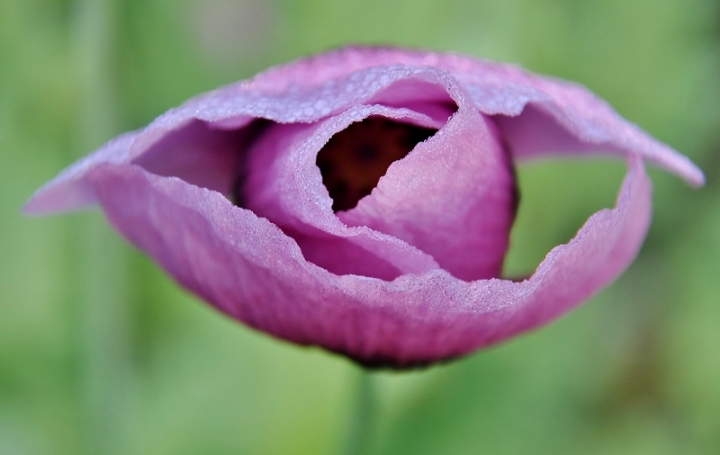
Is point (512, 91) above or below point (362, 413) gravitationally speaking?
above

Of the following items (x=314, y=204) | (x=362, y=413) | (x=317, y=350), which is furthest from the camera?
(x=317, y=350)

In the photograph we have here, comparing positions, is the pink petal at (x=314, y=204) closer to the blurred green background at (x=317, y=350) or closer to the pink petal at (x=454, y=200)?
the pink petal at (x=454, y=200)

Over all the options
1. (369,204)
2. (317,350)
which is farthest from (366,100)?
(317,350)

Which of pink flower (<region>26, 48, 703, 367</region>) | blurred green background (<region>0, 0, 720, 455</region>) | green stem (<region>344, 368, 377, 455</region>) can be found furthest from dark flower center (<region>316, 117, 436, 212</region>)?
blurred green background (<region>0, 0, 720, 455</region>)

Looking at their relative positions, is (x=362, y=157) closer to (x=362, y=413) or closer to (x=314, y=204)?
(x=314, y=204)

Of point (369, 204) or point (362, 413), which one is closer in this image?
point (369, 204)

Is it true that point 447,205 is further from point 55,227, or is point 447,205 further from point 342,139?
point 55,227

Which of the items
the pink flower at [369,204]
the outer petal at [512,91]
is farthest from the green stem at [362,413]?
the outer petal at [512,91]
